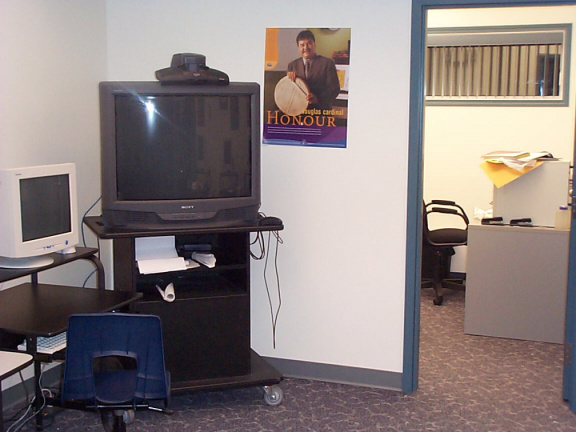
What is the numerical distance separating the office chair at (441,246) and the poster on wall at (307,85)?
1.84 meters

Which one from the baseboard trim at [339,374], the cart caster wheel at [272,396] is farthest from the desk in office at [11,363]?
the baseboard trim at [339,374]

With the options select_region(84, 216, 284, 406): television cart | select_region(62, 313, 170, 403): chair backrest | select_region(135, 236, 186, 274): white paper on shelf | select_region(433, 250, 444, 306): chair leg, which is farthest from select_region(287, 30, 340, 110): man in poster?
select_region(433, 250, 444, 306): chair leg

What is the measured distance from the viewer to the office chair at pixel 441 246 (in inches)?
202

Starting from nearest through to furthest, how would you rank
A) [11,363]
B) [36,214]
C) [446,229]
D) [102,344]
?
[11,363] < [102,344] < [36,214] < [446,229]

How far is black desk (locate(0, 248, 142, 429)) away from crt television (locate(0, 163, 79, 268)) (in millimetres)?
71

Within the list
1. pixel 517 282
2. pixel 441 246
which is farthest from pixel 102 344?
pixel 441 246

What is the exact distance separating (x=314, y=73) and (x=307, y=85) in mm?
67

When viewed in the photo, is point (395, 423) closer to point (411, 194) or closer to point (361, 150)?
point (411, 194)

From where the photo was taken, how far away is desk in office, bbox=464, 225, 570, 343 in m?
4.20

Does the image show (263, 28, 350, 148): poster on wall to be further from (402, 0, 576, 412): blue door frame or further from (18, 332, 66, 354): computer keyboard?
(18, 332, 66, 354): computer keyboard

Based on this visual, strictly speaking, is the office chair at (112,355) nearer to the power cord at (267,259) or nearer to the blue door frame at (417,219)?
the power cord at (267,259)

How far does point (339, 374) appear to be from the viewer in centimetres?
356

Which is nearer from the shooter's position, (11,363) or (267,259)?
(11,363)

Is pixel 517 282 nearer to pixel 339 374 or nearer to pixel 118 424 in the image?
pixel 339 374
